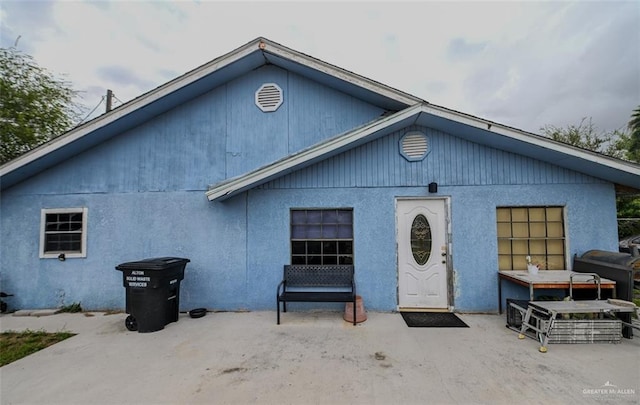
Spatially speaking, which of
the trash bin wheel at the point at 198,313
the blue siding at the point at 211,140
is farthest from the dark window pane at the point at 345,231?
the trash bin wheel at the point at 198,313

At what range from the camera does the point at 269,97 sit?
5957 mm

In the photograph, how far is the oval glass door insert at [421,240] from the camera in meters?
5.35

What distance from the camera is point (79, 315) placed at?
5.51 meters

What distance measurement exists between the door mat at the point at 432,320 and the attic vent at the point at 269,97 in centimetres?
514

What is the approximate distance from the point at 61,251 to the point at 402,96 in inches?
320

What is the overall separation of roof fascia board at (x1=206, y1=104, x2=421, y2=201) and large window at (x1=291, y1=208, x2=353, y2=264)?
43.9 inches

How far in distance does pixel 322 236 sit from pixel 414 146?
2659mm

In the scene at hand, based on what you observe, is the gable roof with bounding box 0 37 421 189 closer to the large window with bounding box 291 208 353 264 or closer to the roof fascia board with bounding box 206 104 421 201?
the roof fascia board with bounding box 206 104 421 201

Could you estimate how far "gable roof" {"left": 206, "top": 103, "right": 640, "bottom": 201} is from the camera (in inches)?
178

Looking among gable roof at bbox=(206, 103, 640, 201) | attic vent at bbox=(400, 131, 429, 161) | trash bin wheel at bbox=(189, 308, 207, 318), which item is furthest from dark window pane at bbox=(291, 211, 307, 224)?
trash bin wheel at bbox=(189, 308, 207, 318)

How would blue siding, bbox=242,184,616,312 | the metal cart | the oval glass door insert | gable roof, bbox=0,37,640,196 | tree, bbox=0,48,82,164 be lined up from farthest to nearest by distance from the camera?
tree, bbox=0,48,82,164 < the oval glass door insert < blue siding, bbox=242,184,616,312 < gable roof, bbox=0,37,640,196 < the metal cart

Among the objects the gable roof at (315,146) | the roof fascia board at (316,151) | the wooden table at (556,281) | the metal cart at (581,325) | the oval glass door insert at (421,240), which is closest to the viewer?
the metal cart at (581,325)

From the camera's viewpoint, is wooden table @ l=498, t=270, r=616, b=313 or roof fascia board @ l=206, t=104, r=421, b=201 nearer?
wooden table @ l=498, t=270, r=616, b=313

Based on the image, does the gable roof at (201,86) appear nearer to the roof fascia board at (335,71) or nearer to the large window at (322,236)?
the roof fascia board at (335,71)
